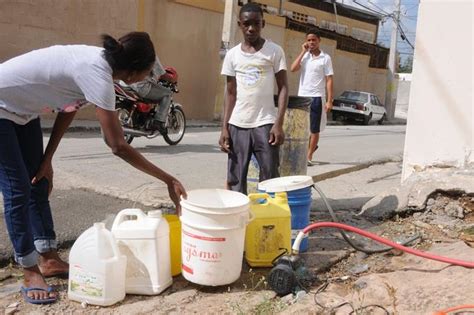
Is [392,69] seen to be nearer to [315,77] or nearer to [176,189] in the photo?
[315,77]

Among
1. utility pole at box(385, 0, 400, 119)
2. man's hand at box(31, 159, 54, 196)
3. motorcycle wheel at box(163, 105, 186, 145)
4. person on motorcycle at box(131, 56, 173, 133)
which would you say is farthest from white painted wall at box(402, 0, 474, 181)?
utility pole at box(385, 0, 400, 119)

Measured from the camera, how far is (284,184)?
3.58m

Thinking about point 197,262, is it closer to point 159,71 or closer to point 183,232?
point 183,232

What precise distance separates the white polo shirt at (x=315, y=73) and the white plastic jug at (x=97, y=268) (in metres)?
4.65

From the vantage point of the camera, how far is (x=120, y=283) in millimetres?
2947

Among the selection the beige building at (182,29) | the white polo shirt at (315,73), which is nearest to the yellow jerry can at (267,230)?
the white polo shirt at (315,73)

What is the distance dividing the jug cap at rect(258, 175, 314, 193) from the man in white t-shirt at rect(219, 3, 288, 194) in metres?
0.28

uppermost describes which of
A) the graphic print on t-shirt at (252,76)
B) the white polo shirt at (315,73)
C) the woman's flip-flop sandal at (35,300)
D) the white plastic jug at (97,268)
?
the white polo shirt at (315,73)

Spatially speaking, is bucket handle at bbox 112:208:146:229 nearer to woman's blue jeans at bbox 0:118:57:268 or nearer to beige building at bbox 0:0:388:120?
woman's blue jeans at bbox 0:118:57:268

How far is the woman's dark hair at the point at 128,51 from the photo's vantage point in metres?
2.68

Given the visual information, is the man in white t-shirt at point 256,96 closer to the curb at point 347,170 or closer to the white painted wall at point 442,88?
the white painted wall at point 442,88

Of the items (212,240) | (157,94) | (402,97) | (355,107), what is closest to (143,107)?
(157,94)

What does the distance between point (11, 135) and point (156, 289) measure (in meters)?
1.20

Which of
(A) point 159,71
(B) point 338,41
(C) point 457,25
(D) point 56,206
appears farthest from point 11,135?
(B) point 338,41
